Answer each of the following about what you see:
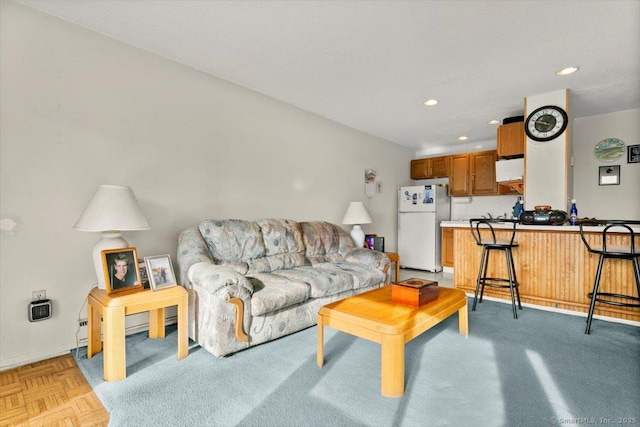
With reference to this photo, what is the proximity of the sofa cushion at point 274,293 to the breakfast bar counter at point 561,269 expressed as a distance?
2.41m

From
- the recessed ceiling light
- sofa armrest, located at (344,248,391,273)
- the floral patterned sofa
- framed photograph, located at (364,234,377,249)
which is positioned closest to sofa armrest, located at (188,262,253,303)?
the floral patterned sofa

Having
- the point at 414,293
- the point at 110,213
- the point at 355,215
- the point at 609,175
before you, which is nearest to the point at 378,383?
the point at 414,293

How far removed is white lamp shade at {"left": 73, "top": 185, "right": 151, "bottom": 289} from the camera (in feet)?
6.87

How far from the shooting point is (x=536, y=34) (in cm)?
248

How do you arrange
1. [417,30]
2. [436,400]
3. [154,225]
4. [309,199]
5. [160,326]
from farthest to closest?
1. [309,199]
2. [154,225]
3. [160,326]
4. [417,30]
5. [436,400]

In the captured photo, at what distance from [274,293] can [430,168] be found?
4813 mm

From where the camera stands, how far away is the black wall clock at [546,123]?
3568 millimetres

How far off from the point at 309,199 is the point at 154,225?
2.04 meters

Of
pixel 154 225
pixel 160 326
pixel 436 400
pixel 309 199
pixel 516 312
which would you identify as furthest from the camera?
pixel 309 199

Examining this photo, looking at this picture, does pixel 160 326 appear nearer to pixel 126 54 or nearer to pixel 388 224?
pixel 126 54

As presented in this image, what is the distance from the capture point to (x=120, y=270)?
216cm

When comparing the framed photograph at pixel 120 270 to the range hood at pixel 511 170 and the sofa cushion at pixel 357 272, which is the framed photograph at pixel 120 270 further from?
the range hood at pixel 511 170

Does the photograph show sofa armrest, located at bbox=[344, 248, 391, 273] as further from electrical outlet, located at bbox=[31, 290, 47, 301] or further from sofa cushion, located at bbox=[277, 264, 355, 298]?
electrical outlet, located at bbox=[31, 290, 47, 301]

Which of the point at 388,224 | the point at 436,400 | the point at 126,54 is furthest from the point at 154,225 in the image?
the point at 388,224
